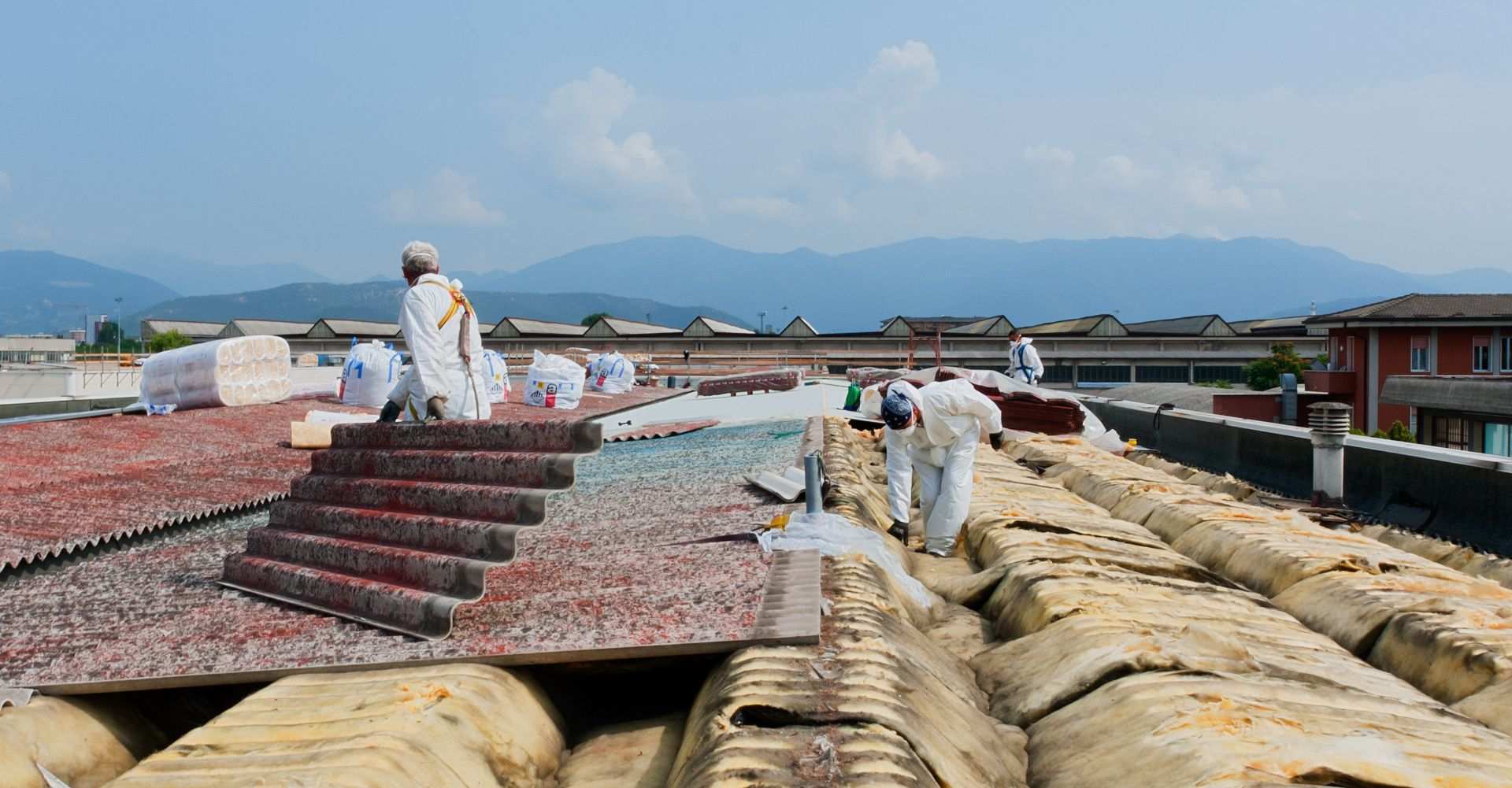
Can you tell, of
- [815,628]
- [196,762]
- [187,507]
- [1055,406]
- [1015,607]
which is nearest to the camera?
[196,762]

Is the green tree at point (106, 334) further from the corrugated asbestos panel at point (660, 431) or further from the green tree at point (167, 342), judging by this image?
the corrugated asbestos panel at point (660, 431)

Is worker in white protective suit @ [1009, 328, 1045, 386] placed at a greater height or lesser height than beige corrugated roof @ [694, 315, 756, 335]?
lesser

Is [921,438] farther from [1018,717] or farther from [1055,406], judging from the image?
[1055,406]

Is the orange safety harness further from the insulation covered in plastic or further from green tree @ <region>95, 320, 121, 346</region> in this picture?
green tree @ <region>95, 320, 121, 346</region>

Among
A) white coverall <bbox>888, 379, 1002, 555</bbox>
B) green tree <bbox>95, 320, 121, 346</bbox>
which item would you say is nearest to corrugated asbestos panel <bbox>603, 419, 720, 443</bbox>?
white coverall <bbox>888, 379, 1002, 555</bbox>

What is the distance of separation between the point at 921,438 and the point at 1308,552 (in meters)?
2.55

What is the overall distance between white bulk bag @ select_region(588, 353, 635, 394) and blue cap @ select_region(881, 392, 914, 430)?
13.4m

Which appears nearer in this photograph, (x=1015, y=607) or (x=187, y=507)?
(x=1015, y=607)

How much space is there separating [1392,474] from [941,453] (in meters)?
5.12

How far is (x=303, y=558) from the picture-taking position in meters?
5.15

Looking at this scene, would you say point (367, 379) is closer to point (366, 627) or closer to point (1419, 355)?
point (366, 627)

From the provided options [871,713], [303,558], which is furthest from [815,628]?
[303,558]

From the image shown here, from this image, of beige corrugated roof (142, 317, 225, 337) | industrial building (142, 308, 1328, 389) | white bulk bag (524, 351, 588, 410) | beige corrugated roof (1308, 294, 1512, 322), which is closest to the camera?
white bulk bag (524, 351, 588, 410)

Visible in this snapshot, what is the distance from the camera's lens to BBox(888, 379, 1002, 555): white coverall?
25.1 ft
